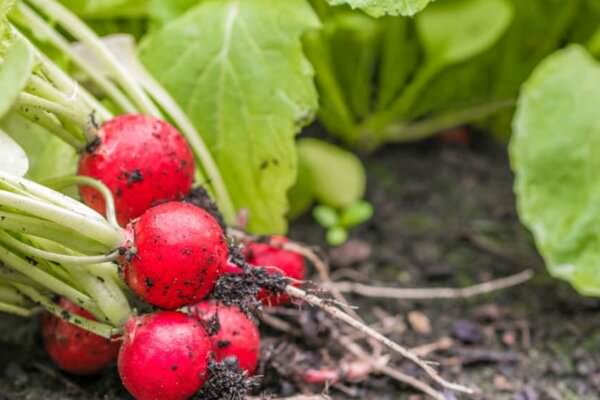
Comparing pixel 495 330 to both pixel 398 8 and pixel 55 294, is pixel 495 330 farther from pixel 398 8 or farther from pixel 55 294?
pixel 55 294

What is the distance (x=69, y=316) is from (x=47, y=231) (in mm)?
136

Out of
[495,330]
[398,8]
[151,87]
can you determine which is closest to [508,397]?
[495,330]

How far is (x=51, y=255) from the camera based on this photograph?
1.12 m

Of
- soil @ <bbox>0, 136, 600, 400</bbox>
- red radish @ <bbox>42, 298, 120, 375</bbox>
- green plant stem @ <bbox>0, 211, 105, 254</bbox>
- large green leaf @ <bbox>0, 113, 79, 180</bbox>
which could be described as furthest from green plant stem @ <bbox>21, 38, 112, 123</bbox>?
soil @ <bbox>0, 136, 600, 400</bbox>

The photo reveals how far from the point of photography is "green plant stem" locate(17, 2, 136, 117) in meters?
1.42

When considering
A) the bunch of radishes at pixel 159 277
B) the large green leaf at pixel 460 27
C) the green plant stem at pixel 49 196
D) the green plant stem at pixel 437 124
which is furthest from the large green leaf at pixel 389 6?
the green plant stem at pixel 437 124

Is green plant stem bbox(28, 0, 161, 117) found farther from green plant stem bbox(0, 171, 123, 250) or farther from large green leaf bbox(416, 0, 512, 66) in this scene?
large green leaf bbox(416, 0, 512, 66)

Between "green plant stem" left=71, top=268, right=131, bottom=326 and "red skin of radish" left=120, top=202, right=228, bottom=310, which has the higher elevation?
"red skin of radish" left=120, top=202, right=228, bottom=310

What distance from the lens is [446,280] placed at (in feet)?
5.86

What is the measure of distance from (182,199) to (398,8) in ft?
1.45

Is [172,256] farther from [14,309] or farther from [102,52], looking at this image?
[102,52]

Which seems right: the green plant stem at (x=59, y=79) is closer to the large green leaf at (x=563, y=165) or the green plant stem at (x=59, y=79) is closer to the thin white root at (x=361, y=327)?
the thin white root at (x=361, y=327)

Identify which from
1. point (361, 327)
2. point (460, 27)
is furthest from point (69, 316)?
point (460, 27)

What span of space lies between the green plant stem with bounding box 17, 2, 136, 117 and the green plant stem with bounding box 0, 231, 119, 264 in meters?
0.35
